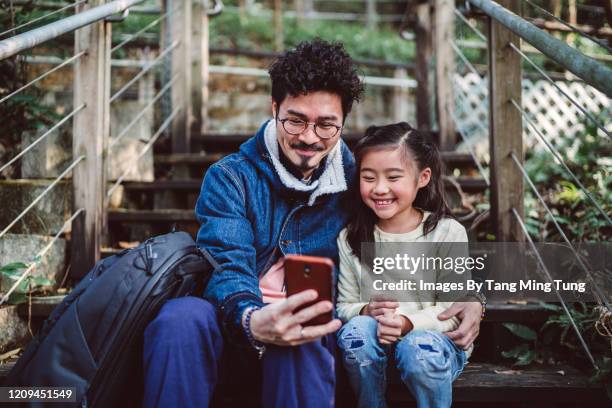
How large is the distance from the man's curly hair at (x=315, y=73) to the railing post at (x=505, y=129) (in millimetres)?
800

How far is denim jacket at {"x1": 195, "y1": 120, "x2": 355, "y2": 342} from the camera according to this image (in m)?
1.60

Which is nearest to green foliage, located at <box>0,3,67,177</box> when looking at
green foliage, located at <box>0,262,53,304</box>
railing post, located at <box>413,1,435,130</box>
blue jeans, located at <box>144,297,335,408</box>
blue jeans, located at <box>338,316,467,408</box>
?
green foliage, located at <box>0,262,53,304</box>

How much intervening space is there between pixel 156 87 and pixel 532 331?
405cm

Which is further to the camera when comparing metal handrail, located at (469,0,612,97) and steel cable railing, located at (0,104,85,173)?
steel cable railing, located at (0,104,85,173)

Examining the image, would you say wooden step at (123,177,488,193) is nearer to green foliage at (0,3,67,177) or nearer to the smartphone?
green foliage at (0,3,67,177)

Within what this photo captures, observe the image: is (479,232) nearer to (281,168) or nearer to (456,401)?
(456,401)

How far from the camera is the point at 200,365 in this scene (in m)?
1.31

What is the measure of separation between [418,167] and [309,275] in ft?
2.40

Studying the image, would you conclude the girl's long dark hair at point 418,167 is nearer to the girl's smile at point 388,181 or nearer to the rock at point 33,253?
the girl's smile at point 388,181

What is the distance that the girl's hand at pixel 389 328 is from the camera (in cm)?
148

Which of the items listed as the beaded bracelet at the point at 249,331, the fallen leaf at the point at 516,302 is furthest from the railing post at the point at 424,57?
the beaded bracelet at the point at 249,331

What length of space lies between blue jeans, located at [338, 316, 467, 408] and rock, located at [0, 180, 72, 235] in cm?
154

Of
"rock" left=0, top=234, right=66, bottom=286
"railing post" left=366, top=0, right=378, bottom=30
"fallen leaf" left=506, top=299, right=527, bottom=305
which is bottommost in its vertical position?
"fallen leaf" left=506, top=299, right=527, bottom=305

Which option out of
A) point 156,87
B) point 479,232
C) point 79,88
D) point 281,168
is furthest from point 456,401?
point 156,87
